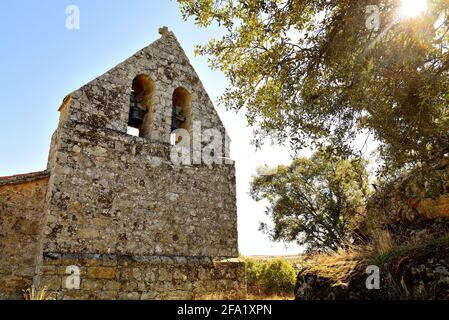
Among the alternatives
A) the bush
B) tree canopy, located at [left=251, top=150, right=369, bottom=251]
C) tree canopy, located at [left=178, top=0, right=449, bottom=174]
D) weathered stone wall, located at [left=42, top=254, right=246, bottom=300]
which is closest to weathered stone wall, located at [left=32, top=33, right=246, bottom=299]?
weathered stone wall, located at [left=42, top=254, right=246, bottom=300]

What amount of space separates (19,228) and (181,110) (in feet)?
15.6

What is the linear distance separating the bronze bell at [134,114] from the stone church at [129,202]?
3 cm

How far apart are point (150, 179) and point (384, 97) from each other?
4998mm

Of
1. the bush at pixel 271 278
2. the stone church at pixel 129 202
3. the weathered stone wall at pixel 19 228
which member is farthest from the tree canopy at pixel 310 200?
the weathered stone wall at pixel 19 228

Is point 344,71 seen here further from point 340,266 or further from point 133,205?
point 133,205

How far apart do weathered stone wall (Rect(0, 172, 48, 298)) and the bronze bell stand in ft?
7.97

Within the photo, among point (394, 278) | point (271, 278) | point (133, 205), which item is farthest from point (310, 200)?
point (394, 278)

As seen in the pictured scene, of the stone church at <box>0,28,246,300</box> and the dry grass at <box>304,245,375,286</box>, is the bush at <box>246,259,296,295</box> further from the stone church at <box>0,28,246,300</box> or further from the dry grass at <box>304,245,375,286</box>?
the dry grass at <box>304,245,375,286</box>

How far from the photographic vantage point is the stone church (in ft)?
19.6

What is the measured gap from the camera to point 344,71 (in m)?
5.34

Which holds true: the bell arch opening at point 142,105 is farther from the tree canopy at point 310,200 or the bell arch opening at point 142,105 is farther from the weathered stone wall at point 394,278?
the tree canopy at point 310,200

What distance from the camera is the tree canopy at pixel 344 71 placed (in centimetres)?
477
